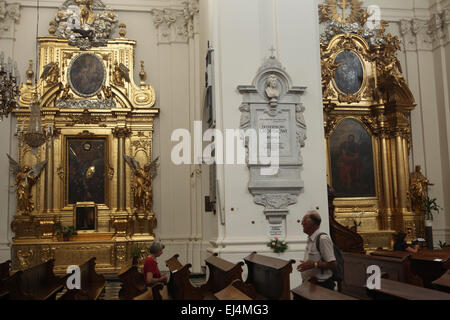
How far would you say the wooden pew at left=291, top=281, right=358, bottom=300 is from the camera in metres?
4.21

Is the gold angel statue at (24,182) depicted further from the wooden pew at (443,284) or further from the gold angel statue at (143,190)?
the wooden pew at (443,284)

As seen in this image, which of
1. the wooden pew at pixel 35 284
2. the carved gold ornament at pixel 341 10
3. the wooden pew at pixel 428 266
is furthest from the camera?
the carved gold ornament at pixel 341 10

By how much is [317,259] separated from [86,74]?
10.3 m

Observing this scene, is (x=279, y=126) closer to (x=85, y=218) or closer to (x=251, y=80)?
(x=251, y=80)

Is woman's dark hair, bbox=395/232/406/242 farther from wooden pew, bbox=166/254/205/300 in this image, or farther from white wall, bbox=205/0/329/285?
wooden pew, bbox=166/254/205/300

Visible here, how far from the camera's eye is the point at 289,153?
30.4 ft

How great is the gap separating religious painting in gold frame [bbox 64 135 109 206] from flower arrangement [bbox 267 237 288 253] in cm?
602

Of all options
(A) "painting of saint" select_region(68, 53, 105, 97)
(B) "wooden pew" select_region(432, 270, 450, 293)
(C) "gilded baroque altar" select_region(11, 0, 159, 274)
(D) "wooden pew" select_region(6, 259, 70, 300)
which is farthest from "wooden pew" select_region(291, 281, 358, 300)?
(A) "painting of saint" select_region(68, 53, 105, 97)

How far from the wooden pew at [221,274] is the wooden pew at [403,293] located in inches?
72.3

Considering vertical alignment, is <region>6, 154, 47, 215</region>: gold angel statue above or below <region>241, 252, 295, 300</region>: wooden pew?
above

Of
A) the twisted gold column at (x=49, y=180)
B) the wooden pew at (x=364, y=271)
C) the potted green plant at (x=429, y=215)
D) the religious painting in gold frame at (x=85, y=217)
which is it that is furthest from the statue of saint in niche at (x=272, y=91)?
the potted green plant at (x=429, y=215)

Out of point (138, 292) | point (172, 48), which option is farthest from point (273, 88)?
point (172, 48)

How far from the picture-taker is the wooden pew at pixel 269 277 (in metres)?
5.56
